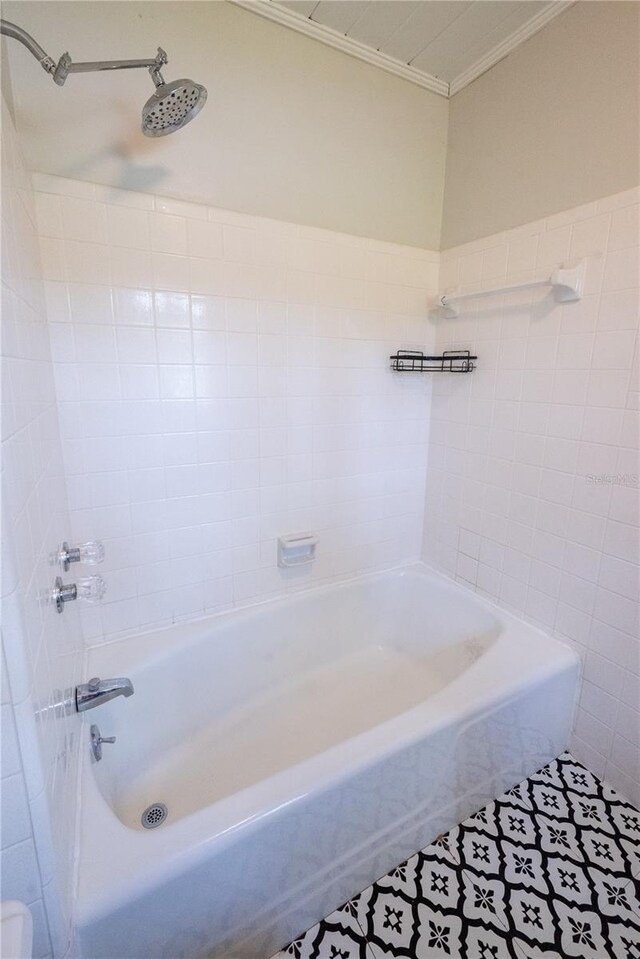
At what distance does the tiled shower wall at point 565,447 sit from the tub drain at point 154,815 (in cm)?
141

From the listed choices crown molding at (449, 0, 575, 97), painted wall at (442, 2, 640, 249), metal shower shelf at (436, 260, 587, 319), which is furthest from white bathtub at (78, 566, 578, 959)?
crown molding at (449, 0, 575, 97)

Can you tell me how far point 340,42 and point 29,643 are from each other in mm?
2008

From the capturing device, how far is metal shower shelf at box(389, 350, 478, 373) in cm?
174

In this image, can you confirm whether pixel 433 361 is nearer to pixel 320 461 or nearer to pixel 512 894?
pixel 320 461

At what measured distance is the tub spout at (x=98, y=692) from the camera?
1117mm

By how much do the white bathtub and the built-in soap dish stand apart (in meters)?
0.18

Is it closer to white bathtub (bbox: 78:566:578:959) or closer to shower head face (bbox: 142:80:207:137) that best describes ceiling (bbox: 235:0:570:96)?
shower head face (bbox: 142:80:207:137)

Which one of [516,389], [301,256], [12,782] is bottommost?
[12,782]

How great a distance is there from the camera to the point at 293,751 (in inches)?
59.8

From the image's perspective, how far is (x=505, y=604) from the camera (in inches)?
67.7

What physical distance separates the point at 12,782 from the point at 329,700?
132 centimetres

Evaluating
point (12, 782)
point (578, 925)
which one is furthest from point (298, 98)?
point (578, 925)

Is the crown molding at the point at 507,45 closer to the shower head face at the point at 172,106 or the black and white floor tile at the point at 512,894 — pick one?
the shower head face at the point at 172,106

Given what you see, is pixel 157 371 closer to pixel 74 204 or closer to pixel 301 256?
pixel 74 204
